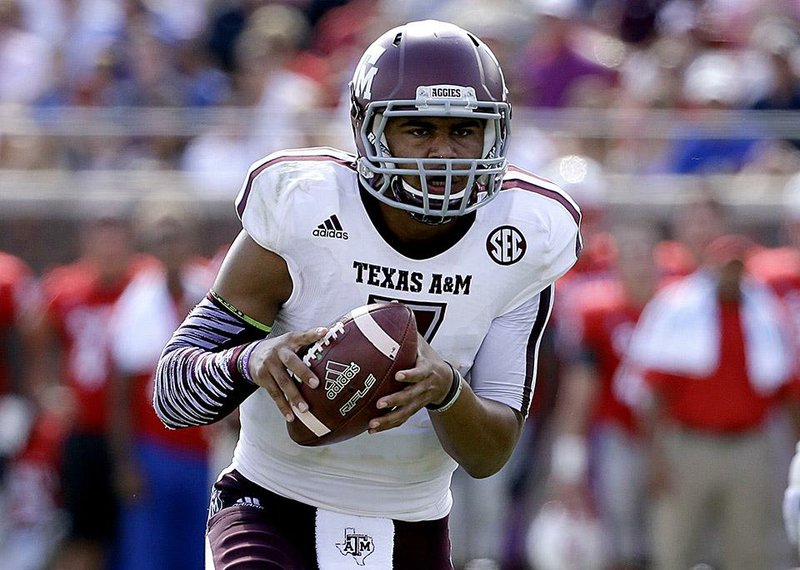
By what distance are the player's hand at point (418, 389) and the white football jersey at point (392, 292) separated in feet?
1.04

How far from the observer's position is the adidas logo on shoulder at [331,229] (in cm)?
344

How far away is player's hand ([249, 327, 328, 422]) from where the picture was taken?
10.2 ft

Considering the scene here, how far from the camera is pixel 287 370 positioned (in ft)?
10.3

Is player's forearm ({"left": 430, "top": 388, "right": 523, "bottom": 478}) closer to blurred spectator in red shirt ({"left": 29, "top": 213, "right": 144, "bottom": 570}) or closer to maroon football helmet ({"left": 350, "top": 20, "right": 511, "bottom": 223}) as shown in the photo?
maroon football helmet ({"left": 350, "top": 20, "right": 511, "bottom": 223})

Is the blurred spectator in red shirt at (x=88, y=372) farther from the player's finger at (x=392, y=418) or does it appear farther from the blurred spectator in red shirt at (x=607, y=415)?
the player's finger at (x=392, y=418)

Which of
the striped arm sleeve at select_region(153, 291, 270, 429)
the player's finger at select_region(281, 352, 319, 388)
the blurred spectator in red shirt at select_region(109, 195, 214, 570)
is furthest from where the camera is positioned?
the blurred spectator in red shirt at select_region(109, 195, 214, 570)

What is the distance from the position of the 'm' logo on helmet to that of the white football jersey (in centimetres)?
18

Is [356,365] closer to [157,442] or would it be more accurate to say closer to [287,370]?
[287,370]

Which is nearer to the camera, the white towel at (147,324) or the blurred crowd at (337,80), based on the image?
the white towel at (147,324)

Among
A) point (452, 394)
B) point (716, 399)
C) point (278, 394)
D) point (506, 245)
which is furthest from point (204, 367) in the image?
point (716, 399)

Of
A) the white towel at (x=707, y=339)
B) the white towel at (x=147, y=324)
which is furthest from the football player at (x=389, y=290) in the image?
the white towel at (x=147, y=324)

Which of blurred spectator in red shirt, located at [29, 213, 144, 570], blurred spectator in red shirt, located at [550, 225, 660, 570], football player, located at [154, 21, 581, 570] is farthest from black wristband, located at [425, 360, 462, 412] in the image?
blurred spectator in red shirt, located at [29, 213, 144, 570]

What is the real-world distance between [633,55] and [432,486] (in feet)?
18.5

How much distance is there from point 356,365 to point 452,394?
0.78ft
